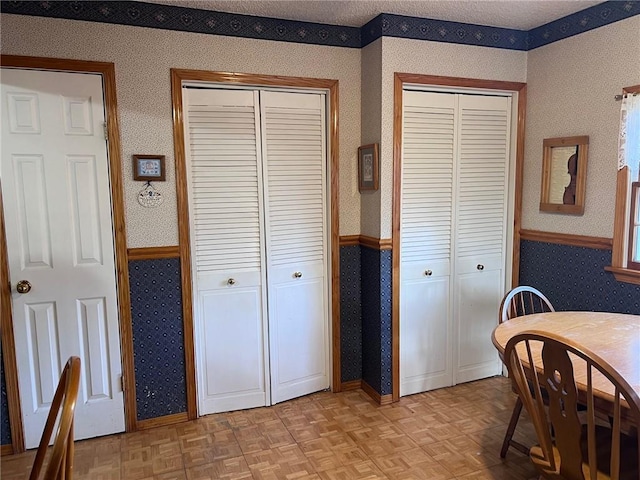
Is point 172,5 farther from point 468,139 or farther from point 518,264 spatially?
point 518,264

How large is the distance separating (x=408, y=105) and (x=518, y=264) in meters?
1.34

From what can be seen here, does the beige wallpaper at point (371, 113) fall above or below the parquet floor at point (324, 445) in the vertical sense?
above

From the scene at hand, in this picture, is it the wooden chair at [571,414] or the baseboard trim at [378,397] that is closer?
the wooden chair at [571,414]

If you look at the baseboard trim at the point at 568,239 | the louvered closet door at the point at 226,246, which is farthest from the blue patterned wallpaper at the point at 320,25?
the baseboard trim at the point at 568,239

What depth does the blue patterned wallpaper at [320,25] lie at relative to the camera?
244cm

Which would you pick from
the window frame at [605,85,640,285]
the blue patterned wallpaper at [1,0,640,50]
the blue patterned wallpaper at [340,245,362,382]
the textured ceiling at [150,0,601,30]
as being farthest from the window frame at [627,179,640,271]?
the blue patterned wallpaper at [340,245,362,382]

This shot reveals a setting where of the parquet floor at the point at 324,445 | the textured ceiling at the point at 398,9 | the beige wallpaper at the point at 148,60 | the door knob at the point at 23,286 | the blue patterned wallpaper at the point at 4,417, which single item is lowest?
the parquet floor at the point at 324,445

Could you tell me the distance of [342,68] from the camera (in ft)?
9.78

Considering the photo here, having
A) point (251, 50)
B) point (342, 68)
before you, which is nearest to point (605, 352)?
point (342, 68)

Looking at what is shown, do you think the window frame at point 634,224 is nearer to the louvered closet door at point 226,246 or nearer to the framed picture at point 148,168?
the louvered closet door at point 226,246

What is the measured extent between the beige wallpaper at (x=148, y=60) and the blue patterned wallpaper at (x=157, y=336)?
0.18 metres

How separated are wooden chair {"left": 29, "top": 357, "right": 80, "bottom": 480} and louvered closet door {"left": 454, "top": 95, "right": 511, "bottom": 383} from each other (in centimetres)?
249

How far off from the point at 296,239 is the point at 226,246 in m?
0.45

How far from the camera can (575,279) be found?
2.89 m
